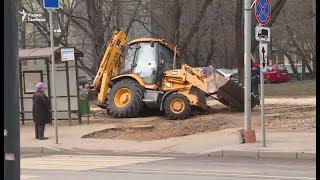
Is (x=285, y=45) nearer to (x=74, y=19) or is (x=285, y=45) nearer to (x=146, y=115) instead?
(x=74, y=19)

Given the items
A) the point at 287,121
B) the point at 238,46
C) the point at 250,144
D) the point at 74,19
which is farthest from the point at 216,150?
the point at 74,19

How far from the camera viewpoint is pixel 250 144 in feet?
43.6

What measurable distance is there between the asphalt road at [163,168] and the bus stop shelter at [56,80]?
760 cm

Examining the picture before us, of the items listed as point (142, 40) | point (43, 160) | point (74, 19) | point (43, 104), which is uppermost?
point (74, 19)

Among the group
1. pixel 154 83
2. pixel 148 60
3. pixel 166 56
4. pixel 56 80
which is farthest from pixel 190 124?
pixel 56 80

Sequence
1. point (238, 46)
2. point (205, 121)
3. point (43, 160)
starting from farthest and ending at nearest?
point (238, 46) → point (205, 121) → point (43, 160)

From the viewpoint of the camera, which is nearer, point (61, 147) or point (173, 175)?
point (173, 175)

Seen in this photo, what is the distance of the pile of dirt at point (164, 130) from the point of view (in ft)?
53.8

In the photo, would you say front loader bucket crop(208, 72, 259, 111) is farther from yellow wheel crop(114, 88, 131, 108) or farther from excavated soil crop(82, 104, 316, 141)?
yellow wheel crop(114, 88, 131, 108)

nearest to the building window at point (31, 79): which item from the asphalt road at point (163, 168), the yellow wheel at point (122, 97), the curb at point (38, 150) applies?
the yellow wheel at point (122, 97)

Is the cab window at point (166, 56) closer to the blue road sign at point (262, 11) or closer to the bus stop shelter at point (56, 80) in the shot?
the bus stop shelter at point (56, 80)

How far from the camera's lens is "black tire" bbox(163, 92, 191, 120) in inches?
774

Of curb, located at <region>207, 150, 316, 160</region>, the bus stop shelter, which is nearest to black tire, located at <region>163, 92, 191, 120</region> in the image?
the bus stop shelter
